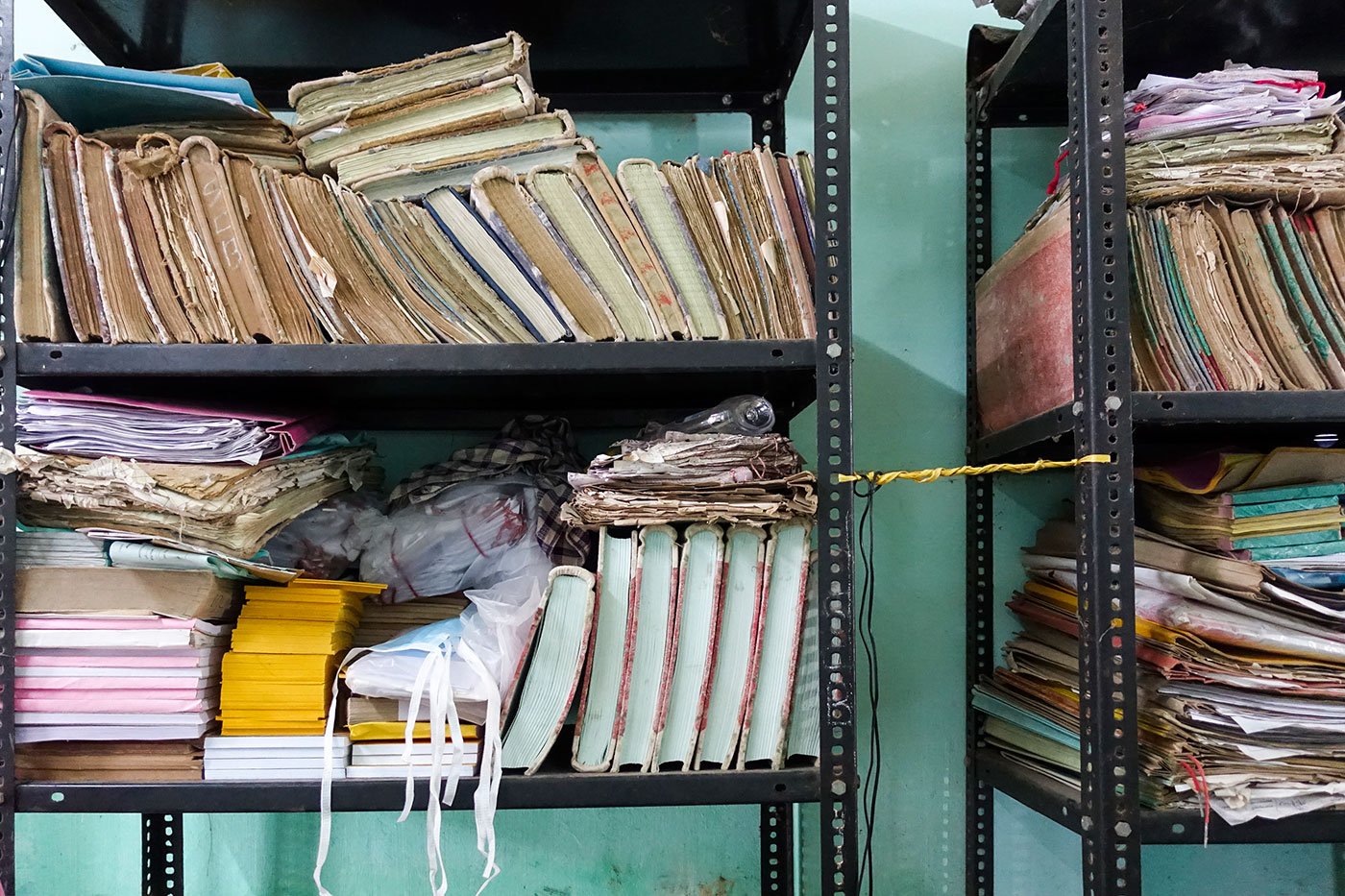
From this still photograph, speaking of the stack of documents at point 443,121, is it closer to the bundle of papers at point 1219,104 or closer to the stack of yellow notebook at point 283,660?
the stack of yellow notebook at point 283,660

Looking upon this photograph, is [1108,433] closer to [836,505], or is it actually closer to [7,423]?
[836,505]

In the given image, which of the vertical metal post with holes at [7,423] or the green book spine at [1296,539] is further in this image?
the green book spine at [1296,539]

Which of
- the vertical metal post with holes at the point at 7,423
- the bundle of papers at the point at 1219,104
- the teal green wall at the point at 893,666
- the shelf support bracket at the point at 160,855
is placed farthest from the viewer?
the teal green wall at the point at 893,666

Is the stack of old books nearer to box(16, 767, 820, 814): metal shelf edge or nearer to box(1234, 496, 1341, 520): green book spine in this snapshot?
box(16, 767, 820, 814): metal shelf edge

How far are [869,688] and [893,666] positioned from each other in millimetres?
54

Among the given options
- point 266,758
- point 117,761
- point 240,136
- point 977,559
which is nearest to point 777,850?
point 977,559

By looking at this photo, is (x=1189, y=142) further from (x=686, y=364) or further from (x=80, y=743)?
(x=80, y=743)

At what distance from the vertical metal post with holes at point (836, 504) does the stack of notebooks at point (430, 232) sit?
0.05m

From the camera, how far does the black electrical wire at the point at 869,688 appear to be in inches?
56.2

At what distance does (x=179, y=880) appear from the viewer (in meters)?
1.33

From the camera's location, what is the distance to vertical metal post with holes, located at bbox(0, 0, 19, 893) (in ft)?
3.18

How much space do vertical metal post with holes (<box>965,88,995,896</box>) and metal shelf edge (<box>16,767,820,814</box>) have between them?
514 millimetres

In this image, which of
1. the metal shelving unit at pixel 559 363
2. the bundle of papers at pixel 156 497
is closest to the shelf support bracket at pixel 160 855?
the metal shelving unit at pixel 559 363

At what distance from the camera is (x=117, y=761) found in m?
1.01
